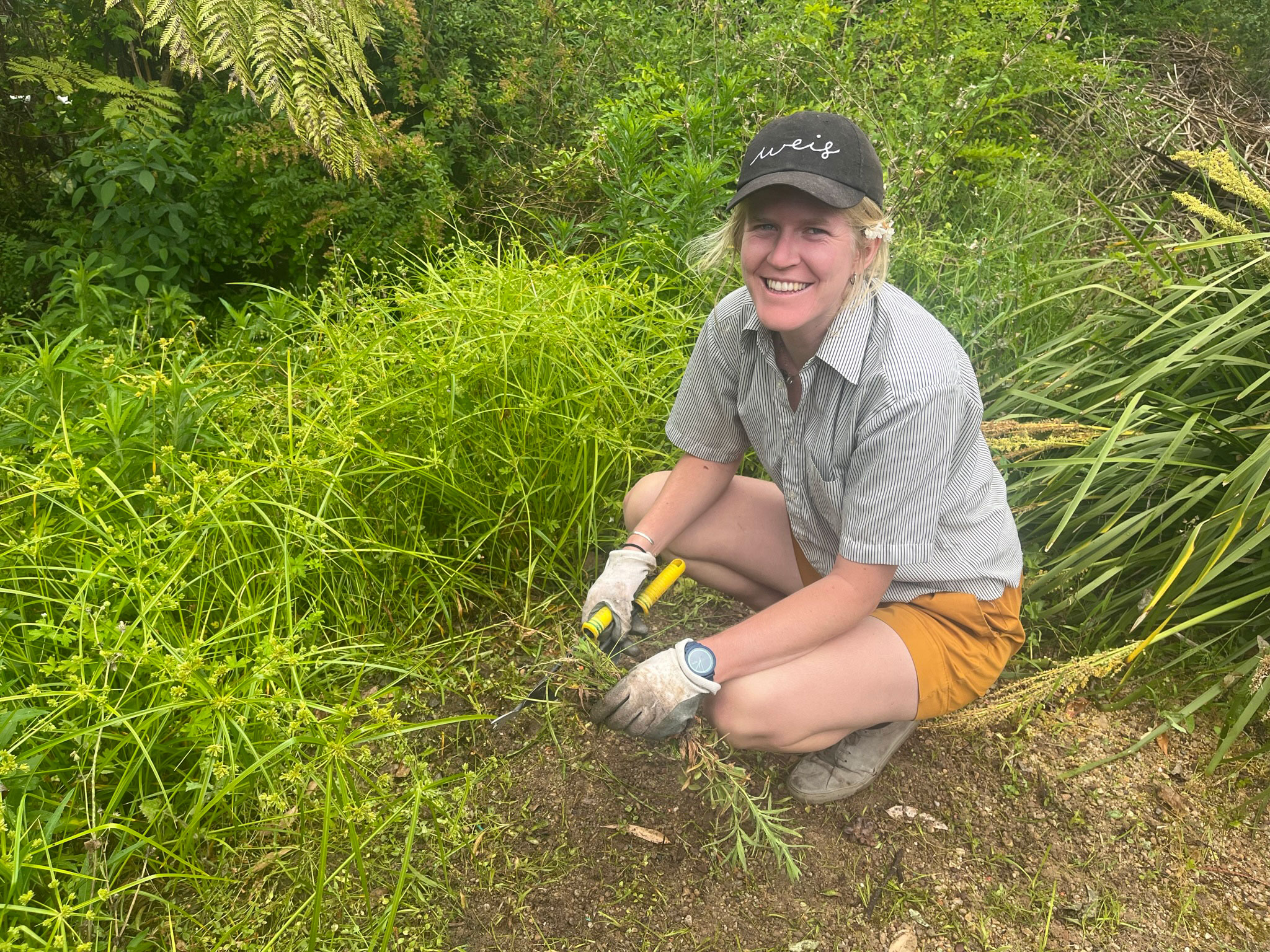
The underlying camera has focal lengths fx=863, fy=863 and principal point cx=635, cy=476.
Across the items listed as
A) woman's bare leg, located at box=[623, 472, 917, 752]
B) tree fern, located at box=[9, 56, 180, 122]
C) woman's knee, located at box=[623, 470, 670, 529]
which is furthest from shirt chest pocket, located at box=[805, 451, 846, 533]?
tree fern, located at box=[9, 56, 180, 122]

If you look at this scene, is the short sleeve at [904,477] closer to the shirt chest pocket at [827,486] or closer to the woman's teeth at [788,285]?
the shirt chest pocket at [827,486]

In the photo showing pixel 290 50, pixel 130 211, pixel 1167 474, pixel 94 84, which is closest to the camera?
pixel 1167 474

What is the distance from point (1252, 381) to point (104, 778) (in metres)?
2.92

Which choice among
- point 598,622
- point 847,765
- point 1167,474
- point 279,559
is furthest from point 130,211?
point 1167,474

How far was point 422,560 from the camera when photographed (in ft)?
7.44

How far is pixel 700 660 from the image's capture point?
1668mm

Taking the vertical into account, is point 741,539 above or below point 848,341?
below

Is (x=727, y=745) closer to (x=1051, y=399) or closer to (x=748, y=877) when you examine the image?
(x=748, y=877)

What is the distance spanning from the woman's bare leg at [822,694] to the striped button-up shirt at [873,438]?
16 centimetres

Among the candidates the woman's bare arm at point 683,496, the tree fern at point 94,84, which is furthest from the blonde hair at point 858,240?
the tree fern at point 94,84

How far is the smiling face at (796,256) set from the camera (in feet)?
5.32

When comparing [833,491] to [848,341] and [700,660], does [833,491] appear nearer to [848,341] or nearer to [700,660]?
[848,341]

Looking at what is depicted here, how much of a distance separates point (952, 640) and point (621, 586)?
726mm

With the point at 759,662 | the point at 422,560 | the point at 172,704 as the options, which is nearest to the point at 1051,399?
the point at 759,662
